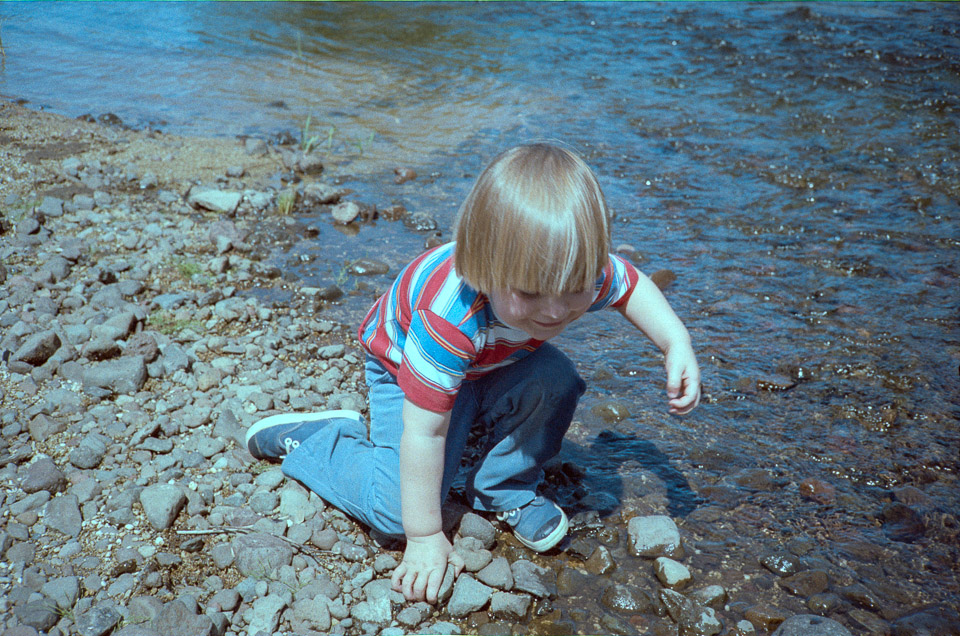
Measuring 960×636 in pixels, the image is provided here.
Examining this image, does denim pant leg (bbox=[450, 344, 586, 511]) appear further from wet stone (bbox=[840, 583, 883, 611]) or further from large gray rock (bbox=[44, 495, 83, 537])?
large gray rock (bbox=[44, 495, 83, 537])

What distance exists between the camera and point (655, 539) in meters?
2.38

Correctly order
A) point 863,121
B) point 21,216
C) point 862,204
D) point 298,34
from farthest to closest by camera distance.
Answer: point 298,34
point 863,121
point 862,204
point 21,216

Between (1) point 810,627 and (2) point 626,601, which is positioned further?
(2) point 626,601

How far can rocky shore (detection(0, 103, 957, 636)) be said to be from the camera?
2074mm

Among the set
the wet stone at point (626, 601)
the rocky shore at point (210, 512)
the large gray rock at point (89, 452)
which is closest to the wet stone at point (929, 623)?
the rocky shore at point (210, 512)

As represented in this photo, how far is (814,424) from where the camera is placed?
116 inches

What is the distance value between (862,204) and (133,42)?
775 centimetres

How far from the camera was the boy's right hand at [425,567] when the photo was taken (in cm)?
218

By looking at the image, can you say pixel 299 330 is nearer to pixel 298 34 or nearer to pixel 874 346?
pixel 874 346

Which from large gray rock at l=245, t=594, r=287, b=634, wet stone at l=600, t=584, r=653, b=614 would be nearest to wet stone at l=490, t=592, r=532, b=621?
wet stone at l=600, t=584, r=653, b=614

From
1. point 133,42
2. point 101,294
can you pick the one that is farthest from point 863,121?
point 133,42

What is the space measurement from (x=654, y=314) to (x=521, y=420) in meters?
0.57

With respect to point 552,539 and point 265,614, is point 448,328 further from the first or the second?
point 265,614

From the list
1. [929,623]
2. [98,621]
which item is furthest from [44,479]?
[929,623]
